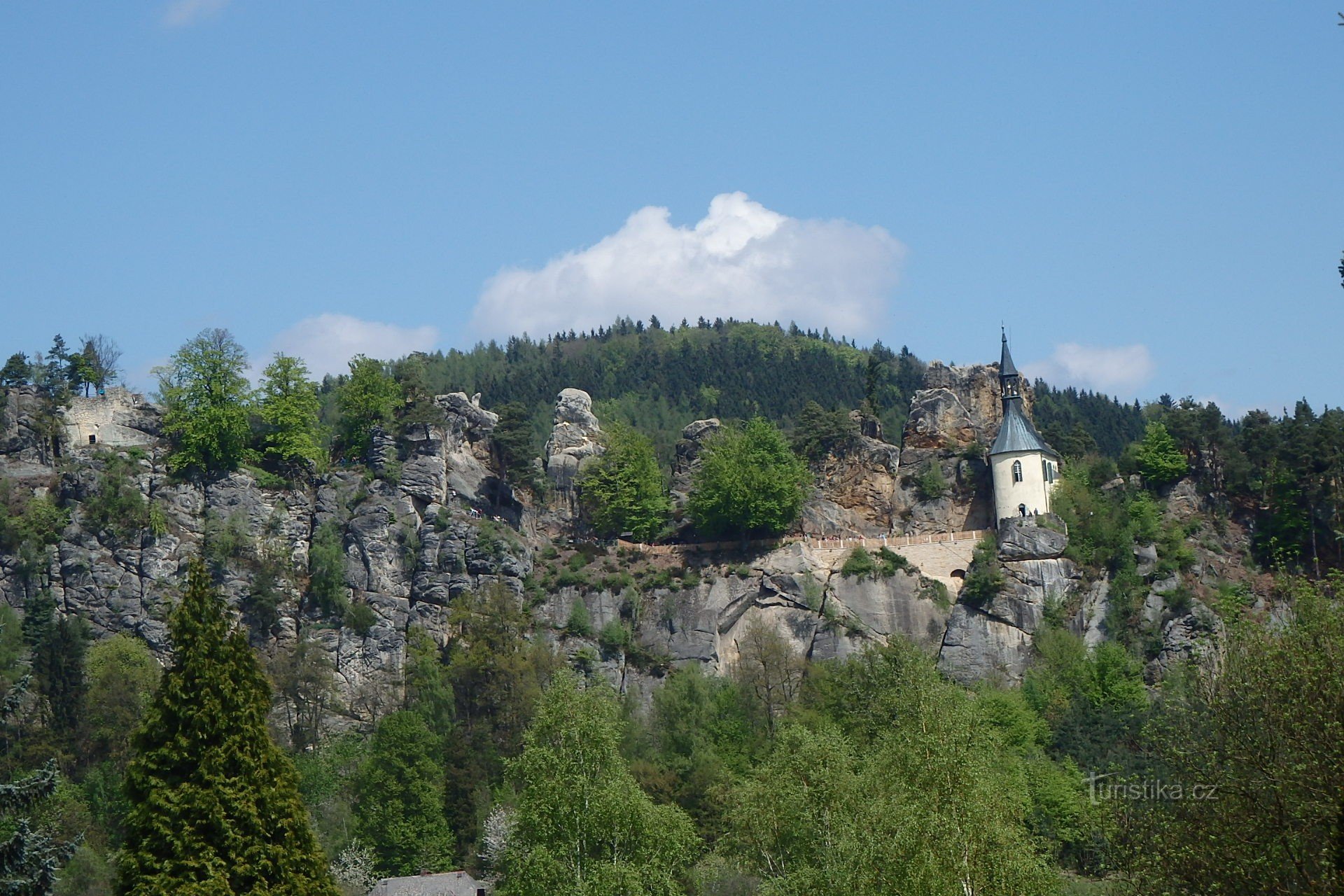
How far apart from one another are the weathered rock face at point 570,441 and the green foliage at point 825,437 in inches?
455

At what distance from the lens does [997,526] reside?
9344 centimetres

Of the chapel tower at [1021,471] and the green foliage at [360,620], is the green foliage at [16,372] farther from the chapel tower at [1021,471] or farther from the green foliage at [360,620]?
the chapel tower at [1021,471]

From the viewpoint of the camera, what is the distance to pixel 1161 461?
9381 cm

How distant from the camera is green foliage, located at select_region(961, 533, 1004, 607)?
88.8 metres

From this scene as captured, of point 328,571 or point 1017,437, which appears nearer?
point 328,571

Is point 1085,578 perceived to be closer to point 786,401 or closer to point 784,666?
point 784,666

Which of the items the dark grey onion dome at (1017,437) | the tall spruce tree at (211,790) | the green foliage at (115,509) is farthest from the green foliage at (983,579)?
the tall spruce tree at (211,790)

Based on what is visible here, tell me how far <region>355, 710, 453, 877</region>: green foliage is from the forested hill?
2387 inches

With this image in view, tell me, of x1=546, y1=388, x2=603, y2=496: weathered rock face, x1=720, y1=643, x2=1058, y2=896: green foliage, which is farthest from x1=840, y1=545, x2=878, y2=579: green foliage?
x1=720, y1=643, x2=1058, y2=896: green foliage

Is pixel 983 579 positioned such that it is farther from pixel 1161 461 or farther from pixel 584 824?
pixel 584 824

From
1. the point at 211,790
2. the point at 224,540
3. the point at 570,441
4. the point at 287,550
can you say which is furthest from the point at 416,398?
the point at 211,790

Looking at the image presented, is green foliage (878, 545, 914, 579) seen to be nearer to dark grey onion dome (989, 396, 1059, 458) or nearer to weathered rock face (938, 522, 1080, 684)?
weathered rock face (938, 522, 1080, 684)

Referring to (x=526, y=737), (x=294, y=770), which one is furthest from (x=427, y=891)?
(x=294, y=770)

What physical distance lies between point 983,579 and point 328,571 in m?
32.1
